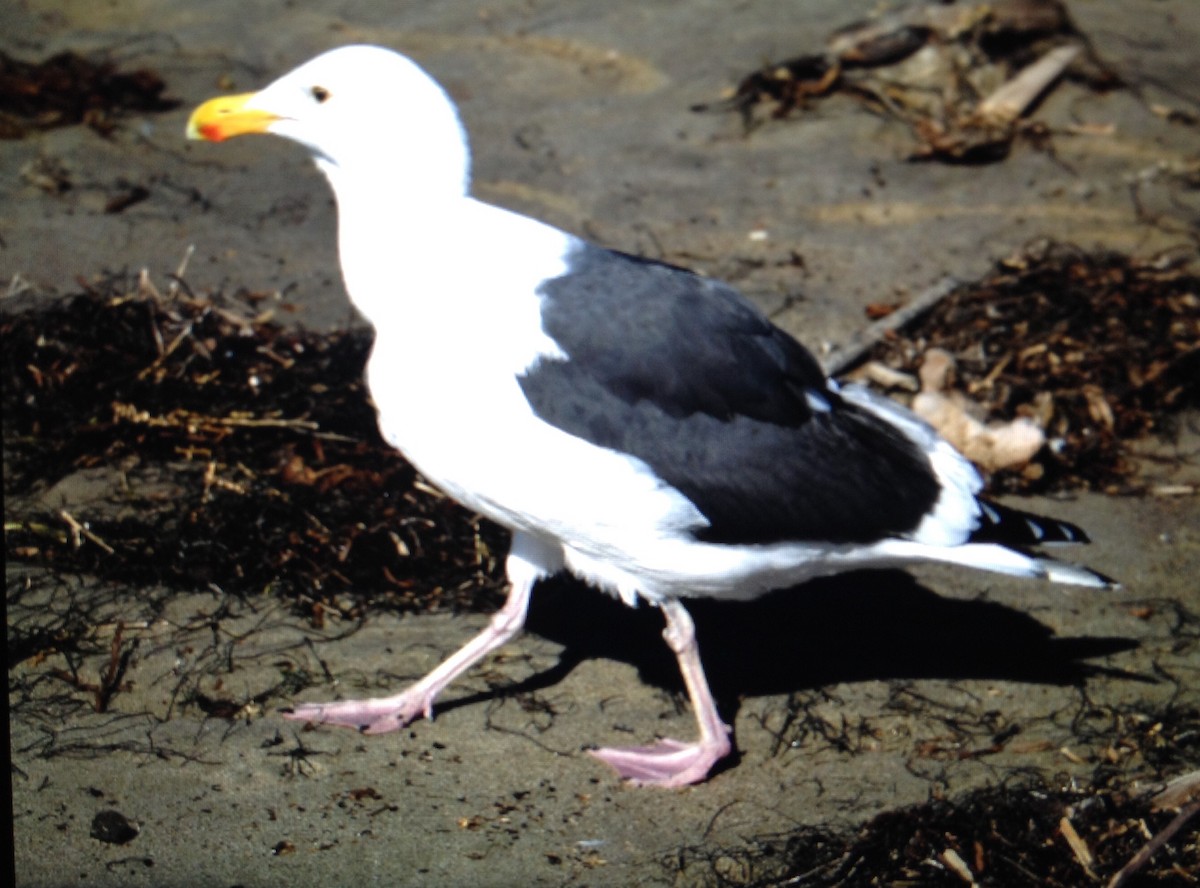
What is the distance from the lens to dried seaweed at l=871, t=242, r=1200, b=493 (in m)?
4.89

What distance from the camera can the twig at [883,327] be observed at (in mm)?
5109

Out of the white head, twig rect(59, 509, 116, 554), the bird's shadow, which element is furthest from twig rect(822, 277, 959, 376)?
twig rect(59, 509, 116, 554)

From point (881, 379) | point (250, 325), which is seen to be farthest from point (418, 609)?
point (881, 379)

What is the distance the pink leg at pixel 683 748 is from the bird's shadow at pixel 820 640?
0.27 m

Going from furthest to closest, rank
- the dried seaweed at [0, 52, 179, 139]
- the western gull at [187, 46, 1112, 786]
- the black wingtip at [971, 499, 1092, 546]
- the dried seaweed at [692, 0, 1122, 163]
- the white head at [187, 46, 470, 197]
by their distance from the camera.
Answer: the dried seaweed at [692, 0, 1122, 163] < the dried seaweed at [0, 52, 179, 139] < the black wingtip at [971, 499, 1092, 546] < the white head at [187, 46, 470, 197] < the western gull at [187, 46, 1112, 786]

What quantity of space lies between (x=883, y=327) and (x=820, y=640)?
156cm

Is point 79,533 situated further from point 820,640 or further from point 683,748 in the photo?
point 820,640

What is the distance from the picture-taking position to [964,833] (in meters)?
3.24

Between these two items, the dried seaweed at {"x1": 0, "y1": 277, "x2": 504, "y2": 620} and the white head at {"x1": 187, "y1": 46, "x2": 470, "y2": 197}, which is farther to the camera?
the dried seaweed at {"x1": 0, "y1": 277, "x2": 504, "y2": 620}

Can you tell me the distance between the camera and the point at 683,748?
3658 millimetres

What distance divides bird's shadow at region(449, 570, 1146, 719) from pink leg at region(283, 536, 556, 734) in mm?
117

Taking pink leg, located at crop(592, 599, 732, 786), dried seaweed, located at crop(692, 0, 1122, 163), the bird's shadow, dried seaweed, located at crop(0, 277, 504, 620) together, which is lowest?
the bird's shadow

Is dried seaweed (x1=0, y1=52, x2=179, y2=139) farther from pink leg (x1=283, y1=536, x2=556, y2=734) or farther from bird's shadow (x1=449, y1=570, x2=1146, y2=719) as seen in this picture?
pink leg (x1=283, y1=536, x2=556, y2=734)

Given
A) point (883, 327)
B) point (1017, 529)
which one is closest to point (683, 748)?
point (1017, 529)
